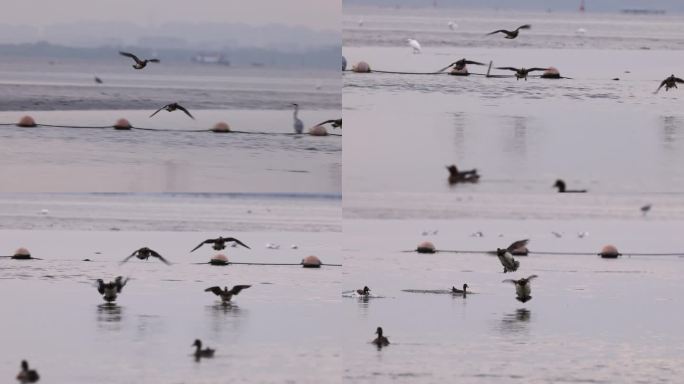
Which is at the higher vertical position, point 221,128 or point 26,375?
point 221,128

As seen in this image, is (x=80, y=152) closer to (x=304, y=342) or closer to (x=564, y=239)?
(x=304, y=342)

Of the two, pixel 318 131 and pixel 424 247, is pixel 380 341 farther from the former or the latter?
pixel 318 131

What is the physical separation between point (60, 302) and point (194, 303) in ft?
3.59

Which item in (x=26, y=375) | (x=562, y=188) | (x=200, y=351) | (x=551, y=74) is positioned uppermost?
(x=551, y=74)

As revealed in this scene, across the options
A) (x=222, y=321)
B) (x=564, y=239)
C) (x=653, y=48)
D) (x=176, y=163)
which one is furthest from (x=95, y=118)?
(x=653, y=48)

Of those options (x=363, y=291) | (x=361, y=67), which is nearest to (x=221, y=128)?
(x=363, y=291)

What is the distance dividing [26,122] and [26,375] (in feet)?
12.5

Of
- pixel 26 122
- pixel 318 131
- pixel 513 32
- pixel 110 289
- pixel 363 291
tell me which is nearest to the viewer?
pixel 513 32

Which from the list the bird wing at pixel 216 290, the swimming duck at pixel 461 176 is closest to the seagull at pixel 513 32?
the swimming duck at pixel 461 176

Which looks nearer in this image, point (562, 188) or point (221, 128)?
point (562, 188)

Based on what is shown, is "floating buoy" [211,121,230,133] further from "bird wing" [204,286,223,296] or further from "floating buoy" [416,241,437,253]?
"floating buoy" [416,241,437,253]

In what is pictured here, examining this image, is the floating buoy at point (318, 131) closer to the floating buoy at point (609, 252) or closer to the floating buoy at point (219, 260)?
the floating buoy at point (609, 252)

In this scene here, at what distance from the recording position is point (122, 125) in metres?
16.0

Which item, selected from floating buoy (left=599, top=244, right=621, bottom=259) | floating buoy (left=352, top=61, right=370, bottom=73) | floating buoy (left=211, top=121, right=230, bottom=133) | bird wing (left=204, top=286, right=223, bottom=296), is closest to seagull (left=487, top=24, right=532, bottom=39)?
floating buoy (left=352, top=61, right=370, bottom=73)
